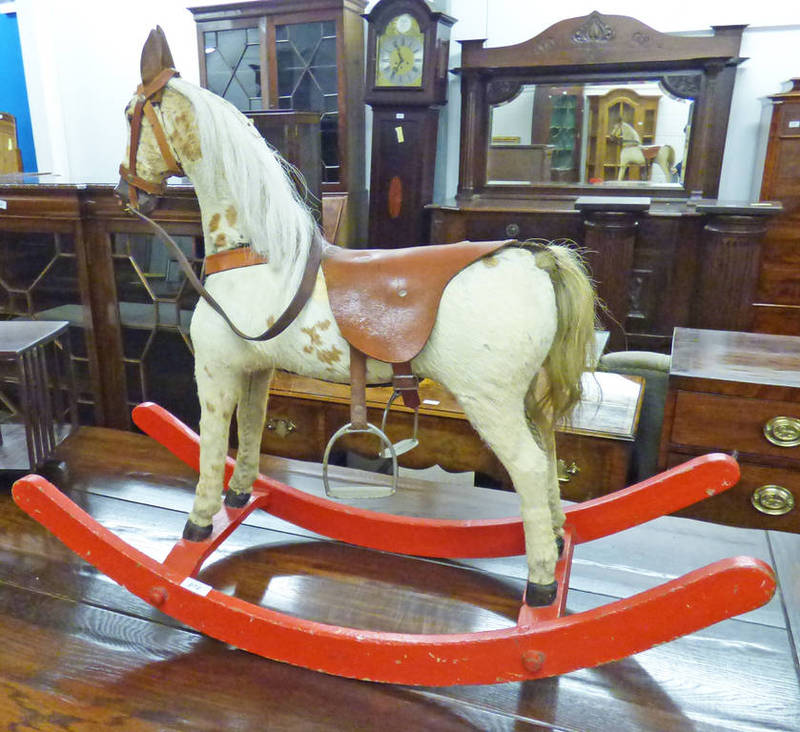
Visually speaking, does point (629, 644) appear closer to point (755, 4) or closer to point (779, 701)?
point (779, 701)

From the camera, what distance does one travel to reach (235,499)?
1.08 meters

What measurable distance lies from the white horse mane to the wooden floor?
0.48 m

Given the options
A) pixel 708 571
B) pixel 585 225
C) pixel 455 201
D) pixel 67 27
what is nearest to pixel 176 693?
pixel 708 571

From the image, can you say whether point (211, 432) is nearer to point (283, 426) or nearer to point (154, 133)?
point (154, 133)

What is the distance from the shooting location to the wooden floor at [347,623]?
78 cm

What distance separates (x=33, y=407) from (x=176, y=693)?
2.33 ft

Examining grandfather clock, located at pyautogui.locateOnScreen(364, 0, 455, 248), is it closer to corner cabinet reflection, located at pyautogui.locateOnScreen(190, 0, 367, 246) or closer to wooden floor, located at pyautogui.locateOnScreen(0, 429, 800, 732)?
corner cabinet reflection, located at pyautogui.locateOnScreen(190, 0, 367, 246)

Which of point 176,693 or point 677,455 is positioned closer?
point 176,693

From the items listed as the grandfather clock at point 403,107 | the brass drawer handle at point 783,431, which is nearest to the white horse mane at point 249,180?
the brass drawer handle at point 783,431

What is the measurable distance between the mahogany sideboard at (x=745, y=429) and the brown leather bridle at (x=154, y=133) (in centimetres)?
96

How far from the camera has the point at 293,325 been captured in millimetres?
846

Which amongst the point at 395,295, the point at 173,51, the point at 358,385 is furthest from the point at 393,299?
the point at 173,51

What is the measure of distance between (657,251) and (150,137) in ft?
7.38

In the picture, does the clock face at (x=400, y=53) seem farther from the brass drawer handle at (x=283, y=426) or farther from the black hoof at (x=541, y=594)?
the black hoof at (x=541, y=594)
